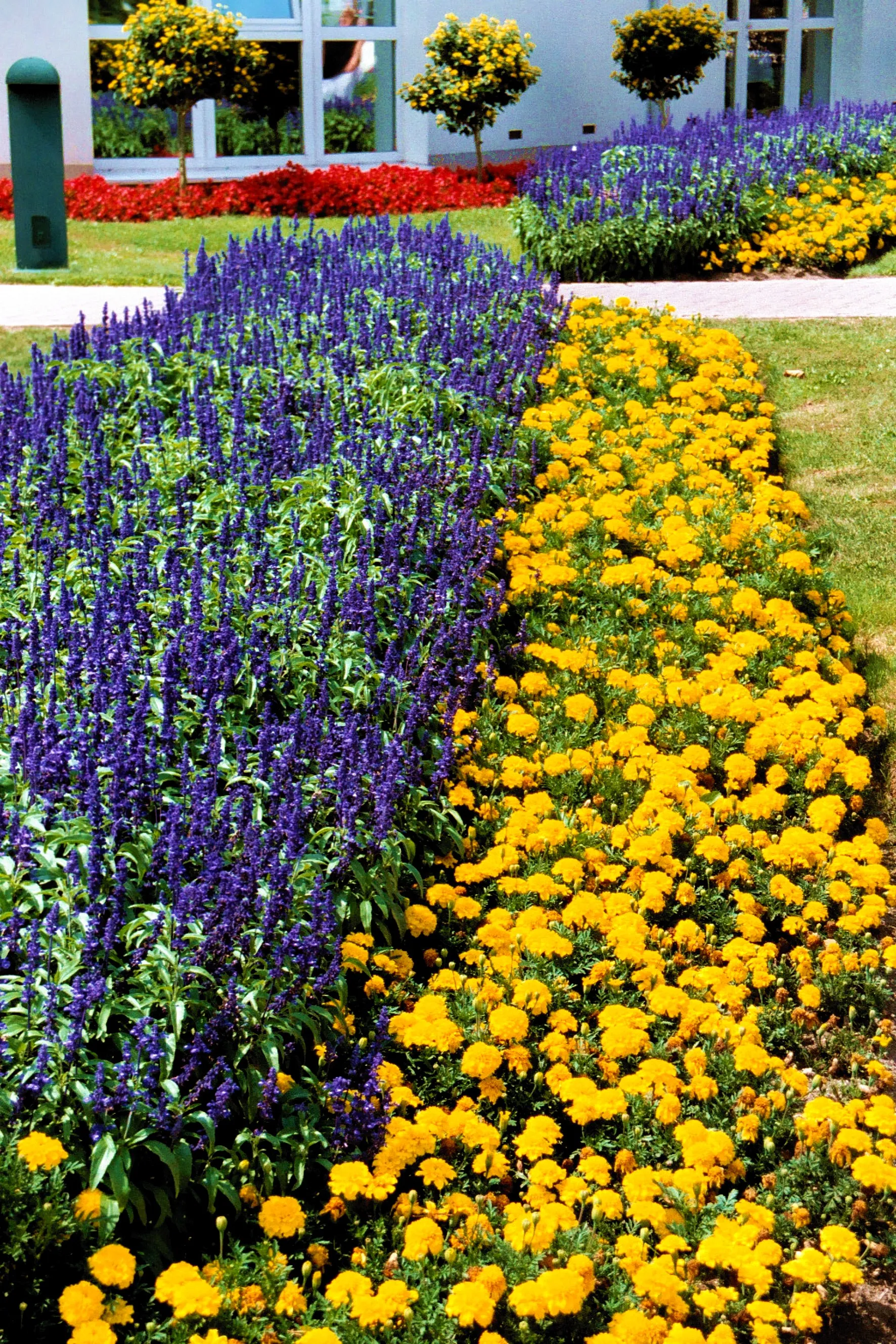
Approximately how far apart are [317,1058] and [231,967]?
1.25 feet

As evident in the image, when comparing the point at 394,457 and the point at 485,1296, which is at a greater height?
the point at 394,457

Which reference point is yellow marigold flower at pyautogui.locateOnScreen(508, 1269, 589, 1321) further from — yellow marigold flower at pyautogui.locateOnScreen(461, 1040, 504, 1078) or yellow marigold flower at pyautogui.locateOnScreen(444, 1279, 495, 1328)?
yellow marigold flower at pyautogui.locateOnScreen(461, 1040, 504, 1078)

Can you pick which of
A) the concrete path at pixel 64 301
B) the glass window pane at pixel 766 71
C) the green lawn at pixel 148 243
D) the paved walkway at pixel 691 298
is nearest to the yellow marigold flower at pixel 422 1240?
the concrete path at pixel 64 301

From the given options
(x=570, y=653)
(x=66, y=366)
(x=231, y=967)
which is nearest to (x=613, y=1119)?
(x=231, y=967)

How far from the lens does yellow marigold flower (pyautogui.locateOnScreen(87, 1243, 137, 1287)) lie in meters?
2.63

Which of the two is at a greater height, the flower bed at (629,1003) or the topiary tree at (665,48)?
the topiary tree at (665,48)

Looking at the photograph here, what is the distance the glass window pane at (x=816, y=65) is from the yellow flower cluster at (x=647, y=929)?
20628mm

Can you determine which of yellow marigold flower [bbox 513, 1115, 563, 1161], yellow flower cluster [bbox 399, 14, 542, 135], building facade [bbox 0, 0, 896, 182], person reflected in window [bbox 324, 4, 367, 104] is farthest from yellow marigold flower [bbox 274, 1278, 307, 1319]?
person reflected in window [bbox 324, 4, 367, 104]

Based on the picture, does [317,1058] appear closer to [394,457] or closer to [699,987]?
[699,987]

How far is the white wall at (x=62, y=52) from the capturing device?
17531mm

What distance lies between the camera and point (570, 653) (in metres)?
5.32

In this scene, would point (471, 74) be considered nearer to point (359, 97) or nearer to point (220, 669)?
point (359, 97)

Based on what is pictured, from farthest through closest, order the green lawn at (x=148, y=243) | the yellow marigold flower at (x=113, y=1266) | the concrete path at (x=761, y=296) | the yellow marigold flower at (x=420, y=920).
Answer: the green lawn at (x=148, y=243), the concrete path at (x=761, y=296), the yellow marigold flower at (x=420, y=920), the yellow marigold flower at (x=113, y=1266)

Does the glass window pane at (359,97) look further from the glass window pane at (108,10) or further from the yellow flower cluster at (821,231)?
the yellow flower cluster at (821,231)
